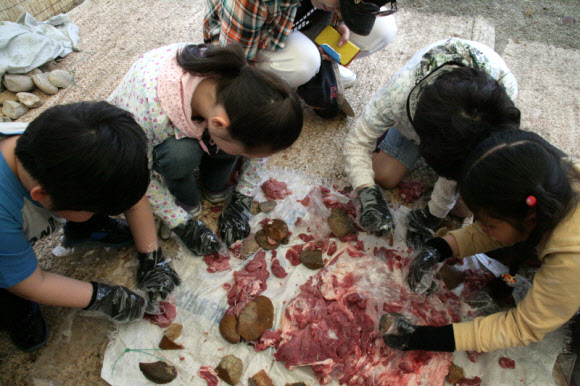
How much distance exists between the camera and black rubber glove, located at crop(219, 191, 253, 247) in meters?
1.98

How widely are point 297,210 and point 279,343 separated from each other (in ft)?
2.55

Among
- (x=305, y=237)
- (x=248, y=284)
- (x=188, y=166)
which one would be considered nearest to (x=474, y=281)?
(x=305, y=237)

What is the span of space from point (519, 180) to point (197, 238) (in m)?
1.41

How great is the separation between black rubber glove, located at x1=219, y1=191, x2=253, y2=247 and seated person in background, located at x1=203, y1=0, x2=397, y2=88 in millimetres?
805

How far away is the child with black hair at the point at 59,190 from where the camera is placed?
112 cm

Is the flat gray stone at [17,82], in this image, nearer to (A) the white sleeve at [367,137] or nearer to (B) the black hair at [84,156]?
(B) the black hair at [84,156]

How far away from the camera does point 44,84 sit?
8.81 ft

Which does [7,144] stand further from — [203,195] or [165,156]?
[203,195]

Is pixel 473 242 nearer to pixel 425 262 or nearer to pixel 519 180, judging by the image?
pixel 425 262

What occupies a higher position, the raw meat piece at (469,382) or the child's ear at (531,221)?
the child's ear at (531,221)

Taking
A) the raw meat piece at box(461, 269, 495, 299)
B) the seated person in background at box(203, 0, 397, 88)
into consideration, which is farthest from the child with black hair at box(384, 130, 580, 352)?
the seated person in background at box(203, 0, 397, 88)

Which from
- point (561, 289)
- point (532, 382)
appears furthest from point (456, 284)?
point (561, 289)

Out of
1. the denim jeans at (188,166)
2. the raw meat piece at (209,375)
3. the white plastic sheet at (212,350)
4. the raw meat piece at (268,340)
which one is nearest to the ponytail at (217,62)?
the denim jeans at (188,166)

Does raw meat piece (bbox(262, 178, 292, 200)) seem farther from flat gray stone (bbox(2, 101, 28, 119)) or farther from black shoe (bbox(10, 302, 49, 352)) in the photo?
flat gray stone (bbox(2, 101, 28, 119))
